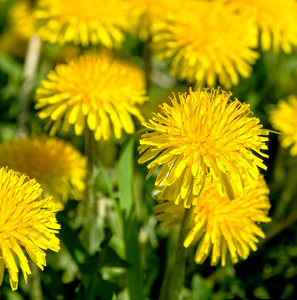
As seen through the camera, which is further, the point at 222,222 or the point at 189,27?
the point at 189,27

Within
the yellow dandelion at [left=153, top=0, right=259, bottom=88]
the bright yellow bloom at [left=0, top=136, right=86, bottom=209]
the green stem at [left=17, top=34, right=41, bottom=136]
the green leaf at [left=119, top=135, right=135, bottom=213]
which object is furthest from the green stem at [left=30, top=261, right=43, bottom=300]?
the green stem at [left=17, top=34, right=41, bottom=136]

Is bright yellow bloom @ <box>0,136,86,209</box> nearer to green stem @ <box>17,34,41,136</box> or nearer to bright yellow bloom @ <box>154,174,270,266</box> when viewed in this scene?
bright yellow bloom @ <box>154,174,270,266</box>

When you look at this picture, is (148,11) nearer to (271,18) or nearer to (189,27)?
(189,27)

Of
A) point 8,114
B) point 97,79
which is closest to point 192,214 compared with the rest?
point 97,79

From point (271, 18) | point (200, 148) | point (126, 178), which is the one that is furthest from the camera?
point (271, 18)

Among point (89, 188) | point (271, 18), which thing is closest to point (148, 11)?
point (271, 18)

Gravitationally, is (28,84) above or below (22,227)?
above

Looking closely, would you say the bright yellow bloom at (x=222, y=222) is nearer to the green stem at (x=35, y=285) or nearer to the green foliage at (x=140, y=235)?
the green foliage at (x=140, y=235)
